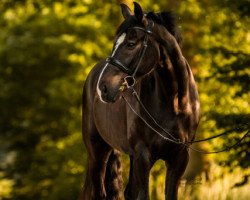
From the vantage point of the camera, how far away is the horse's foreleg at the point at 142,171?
7.47 metres

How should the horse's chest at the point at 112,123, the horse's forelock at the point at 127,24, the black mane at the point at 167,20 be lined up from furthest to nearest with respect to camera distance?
the horse's chest at the point at 112,123 < the black mane at the point at 167,20 < the horse's forelock at the point at 127,24

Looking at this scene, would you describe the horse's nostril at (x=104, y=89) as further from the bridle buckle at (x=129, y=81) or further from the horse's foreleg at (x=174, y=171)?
the horse's foreleg at (x=174, y=171)

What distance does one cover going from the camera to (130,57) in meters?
7.13

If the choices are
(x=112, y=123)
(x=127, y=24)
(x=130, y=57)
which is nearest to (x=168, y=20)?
(x=127, y=24)

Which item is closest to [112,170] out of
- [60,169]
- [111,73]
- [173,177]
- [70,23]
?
[173,177]

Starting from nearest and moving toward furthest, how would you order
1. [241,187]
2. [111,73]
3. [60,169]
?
[111,73], [241,187], [60,169]

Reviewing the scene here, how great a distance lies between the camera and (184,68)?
7.46 meters

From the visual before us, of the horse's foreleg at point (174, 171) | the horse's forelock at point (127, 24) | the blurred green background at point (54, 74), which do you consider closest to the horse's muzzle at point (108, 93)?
the horse's forelock at point (127, 24)

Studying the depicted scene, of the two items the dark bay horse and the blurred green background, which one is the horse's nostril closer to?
the dark bay horse

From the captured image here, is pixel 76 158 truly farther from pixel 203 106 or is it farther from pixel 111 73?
pixel 111 73

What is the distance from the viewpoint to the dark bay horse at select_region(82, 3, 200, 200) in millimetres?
7133

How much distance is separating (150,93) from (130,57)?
529 mm

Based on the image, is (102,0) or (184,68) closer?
(184,68)

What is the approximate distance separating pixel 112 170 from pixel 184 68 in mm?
2056
